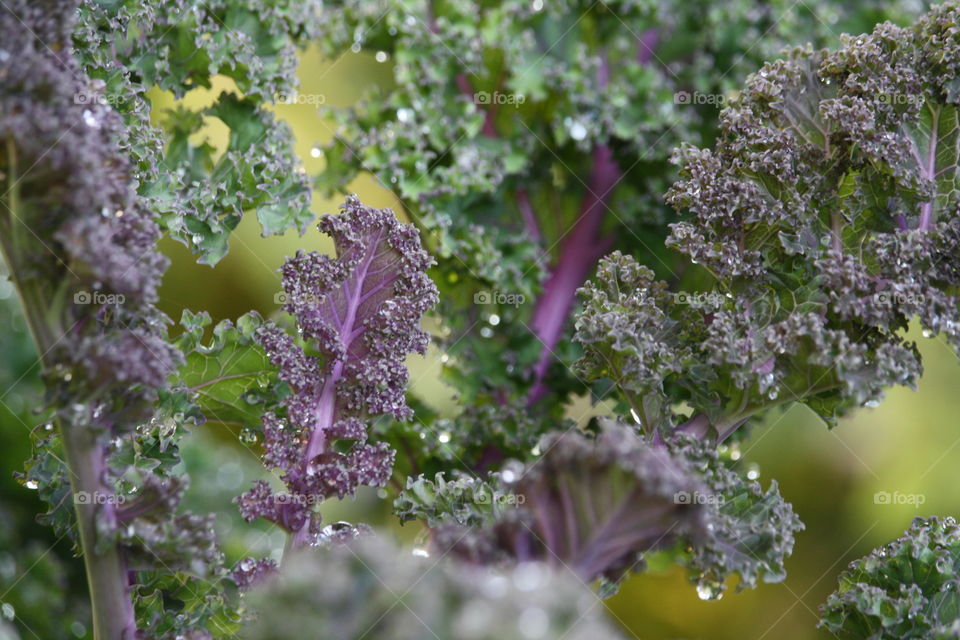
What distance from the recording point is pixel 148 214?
0.74 meters

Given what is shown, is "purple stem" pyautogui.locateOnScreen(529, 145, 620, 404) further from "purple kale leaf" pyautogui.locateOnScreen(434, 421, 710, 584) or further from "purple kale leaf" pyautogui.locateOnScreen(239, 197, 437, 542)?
"purple kale leaf" pyautogui.locateOnScreen(434, 421, 710, 584)

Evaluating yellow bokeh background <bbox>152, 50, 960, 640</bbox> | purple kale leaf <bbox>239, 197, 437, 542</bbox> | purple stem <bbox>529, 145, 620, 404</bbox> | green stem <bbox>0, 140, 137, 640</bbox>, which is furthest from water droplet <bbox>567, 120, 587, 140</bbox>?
green stem <bbox>0, 140, 137, 640</bbox>

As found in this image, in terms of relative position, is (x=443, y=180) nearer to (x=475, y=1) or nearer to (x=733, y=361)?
(x=475, y=1)

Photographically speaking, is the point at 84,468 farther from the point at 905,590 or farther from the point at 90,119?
the point at 905,590

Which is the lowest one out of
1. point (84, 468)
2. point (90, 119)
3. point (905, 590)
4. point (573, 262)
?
point (84, 468)

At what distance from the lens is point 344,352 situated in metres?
0.84

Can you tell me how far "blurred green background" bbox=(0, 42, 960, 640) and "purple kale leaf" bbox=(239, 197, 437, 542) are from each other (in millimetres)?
449

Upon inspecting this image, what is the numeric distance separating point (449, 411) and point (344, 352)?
535 millimetres

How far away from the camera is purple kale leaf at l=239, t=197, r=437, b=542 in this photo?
821 mm

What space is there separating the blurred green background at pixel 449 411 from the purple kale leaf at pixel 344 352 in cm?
45

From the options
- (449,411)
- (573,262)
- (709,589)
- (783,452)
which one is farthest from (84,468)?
(783,452)

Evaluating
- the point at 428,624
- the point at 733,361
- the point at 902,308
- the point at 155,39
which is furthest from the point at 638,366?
the point at 155,39

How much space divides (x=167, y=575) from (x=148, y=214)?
37cm

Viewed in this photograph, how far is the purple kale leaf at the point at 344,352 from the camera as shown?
0.82 meters
